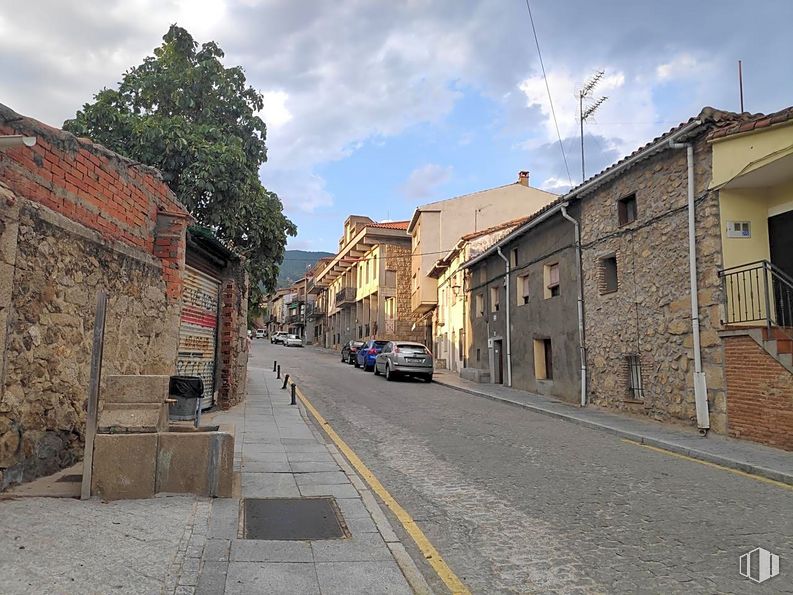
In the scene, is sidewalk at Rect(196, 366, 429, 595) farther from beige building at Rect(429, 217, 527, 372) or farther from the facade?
beige building at Rect(429, 217, 527, 372)

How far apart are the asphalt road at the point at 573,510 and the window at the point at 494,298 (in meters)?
11.4

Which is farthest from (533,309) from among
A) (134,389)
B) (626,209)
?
(134,389)

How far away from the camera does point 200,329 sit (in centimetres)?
1160

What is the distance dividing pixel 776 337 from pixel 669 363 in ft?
8.22

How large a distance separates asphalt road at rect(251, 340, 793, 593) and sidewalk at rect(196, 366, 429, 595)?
0.33 metres

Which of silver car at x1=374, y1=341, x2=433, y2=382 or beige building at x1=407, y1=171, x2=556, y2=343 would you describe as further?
beige building at x1=407, y1=171, x2=556, y2=343

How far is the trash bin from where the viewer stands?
7371 mm

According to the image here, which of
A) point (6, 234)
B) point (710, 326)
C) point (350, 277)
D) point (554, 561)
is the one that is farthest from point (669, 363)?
point (350, 277)

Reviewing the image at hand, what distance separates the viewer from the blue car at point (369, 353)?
28109mm

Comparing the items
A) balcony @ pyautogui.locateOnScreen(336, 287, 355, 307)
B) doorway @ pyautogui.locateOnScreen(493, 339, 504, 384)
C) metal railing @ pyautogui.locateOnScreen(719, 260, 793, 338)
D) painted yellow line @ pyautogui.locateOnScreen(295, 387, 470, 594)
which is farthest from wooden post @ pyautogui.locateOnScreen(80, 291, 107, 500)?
balcony @ pyautogui.locateOnScreen(336, 287, 355, 307)

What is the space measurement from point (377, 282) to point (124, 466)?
36.3 metres

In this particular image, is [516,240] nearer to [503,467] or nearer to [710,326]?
[710,326]

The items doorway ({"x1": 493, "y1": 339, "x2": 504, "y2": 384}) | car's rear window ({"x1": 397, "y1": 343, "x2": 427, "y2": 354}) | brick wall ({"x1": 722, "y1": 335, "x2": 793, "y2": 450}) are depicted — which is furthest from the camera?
car's rear window ({"x1": 397, "y1": 343, "x2": 427, "y2": 354})

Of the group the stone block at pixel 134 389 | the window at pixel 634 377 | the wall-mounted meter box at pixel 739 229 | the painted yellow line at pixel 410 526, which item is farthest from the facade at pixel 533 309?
the stone block at pixel 134 389
